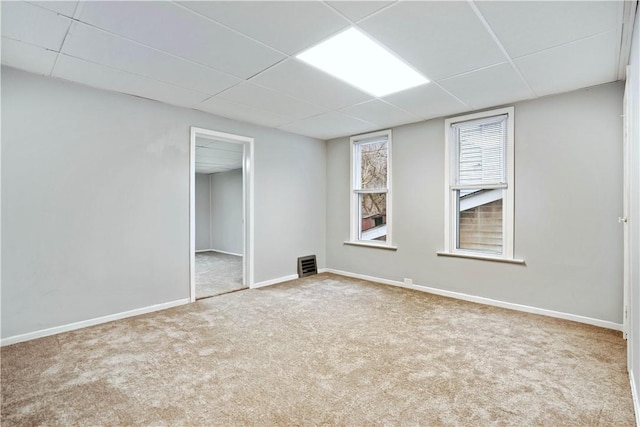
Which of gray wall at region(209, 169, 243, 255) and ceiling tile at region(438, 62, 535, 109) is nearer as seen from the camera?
ceiling tile at region(438, 62, 535, 109)

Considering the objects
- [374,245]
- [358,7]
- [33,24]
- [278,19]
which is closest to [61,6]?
[33,24]

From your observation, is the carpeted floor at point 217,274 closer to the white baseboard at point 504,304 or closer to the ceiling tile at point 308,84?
the white baseboard at point 504,304

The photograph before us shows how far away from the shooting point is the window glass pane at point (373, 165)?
194 inches

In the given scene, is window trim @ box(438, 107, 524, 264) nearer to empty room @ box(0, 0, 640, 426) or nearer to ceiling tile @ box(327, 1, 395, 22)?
empty room @ box(0, 0, 640, 426)

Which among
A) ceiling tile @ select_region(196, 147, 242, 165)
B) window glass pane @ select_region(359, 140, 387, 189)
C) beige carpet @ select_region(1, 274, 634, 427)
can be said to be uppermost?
ceiling tile @ select_region(196, 147, 242, 165)

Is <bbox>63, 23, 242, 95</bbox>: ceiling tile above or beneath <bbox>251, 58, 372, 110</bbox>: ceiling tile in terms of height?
beneath

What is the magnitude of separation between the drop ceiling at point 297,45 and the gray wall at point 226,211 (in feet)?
15.2

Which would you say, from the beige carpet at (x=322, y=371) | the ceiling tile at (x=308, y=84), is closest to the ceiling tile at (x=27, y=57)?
the ceiling tile at (x=308, y=84)

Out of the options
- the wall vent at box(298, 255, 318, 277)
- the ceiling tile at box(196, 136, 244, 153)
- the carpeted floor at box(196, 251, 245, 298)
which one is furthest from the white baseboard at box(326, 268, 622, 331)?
the ceiling tile at box(196, 136, 244, 153)

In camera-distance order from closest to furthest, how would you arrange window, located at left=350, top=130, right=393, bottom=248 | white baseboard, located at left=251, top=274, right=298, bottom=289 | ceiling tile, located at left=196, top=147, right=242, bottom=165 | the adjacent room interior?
white baseboard, located at left=251, top=274, right=298, bottom=289 → window, located at left=350, top=130, right=393, bottom=248 → ceiling tile, located at left=196, top=147, right=242, bottom=165 → the adjacent room interior

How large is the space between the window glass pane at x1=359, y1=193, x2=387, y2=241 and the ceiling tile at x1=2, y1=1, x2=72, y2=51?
4.09m

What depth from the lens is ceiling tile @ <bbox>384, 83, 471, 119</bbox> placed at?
10.6ft

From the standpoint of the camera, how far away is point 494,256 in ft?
12.3

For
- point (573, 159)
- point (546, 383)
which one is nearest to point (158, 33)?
point (546, 383)
